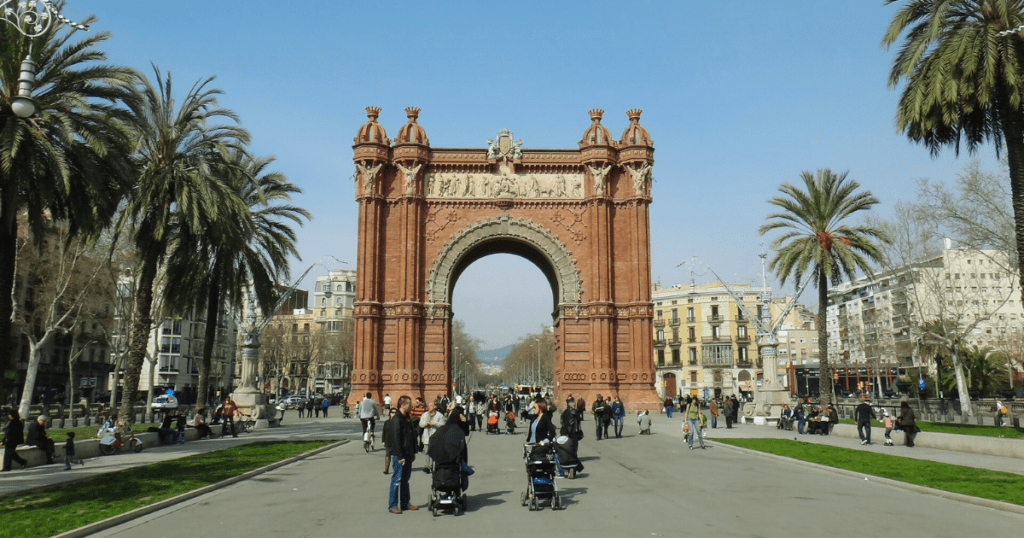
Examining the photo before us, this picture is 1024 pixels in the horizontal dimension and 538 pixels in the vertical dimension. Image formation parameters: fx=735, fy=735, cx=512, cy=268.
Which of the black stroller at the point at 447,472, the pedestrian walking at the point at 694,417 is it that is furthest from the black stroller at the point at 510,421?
the black stroller at the point at 447,472

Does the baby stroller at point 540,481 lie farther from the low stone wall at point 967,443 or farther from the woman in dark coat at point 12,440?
the low stone wall at point 967,443

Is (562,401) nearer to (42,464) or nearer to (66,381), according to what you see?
(42,464)

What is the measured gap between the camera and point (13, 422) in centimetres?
1580

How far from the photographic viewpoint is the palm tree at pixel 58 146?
16344 mm

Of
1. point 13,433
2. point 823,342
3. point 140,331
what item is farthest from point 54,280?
point 823,342

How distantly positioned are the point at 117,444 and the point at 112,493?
28.0 ft

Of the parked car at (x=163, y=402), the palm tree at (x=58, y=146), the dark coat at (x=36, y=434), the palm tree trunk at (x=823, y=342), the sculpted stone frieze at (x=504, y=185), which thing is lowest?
the parked car at (x=163, y=402)

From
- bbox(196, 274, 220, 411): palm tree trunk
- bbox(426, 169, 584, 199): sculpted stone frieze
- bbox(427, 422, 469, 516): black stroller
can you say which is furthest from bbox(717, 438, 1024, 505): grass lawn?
bbox(426, 169, 584, 199): sculpted stone frieze

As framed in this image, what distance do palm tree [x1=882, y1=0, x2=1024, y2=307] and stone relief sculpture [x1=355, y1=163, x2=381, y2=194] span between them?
28313 millimetres

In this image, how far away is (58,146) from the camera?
1741 cm

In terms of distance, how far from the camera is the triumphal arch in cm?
4191

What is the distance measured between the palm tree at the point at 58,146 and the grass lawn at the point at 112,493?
4.61m

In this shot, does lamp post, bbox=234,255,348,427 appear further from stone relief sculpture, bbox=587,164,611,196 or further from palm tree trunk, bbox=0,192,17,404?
stone relief sculpture, bbox=587,164,611,196

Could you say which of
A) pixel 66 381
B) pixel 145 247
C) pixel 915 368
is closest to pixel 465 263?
pixel 145 247
